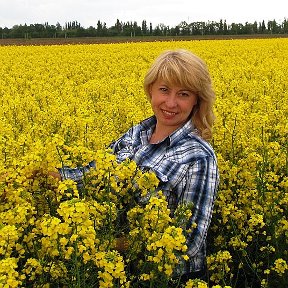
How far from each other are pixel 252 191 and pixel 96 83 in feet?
20.8

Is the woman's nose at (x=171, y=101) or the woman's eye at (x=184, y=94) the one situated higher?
the woman's eye at (x=184, y=94)

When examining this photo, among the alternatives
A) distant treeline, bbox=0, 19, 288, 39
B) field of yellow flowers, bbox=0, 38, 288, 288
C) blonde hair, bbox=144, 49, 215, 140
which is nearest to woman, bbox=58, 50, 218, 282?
blonde hair, bbox=144, 49, 215, 140

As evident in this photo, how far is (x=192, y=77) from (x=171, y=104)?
9.5 inches

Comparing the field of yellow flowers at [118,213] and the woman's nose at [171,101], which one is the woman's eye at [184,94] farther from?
the field of yellow flowers at [118,213]

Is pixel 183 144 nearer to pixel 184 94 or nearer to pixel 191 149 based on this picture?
pixel 191 149

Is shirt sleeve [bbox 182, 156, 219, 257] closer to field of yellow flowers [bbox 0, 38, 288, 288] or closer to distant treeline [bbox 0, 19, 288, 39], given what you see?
field of yellow flowers [bbox 0, 38, 288, 288]

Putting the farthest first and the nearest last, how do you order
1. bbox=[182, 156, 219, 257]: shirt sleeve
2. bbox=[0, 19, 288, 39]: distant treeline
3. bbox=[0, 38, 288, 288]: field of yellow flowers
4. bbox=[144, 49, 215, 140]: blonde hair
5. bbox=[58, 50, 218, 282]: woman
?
bbox=[0, 19, 288, 39]: distant treeline < bbox=[144, 49, 215, 140]: blonde hair < bbox=[58, 50, 218, 282]: woman < bbox=[182, 156, 219, 257]: shirt sleeve < bbox=[0, 38, 288, 288]: field of yellow flowers

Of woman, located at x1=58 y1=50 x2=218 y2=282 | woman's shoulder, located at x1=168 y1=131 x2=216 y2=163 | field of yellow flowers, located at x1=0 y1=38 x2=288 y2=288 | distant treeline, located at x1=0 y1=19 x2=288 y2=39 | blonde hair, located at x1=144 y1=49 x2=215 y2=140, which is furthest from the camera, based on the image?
distant treeline, located at x1=0 y1=19 x2=288 y2=39

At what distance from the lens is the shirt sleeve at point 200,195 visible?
125 inches

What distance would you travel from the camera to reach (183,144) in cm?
353

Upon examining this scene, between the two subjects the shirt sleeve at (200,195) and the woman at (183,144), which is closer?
the shirt sleeve at (200,195)

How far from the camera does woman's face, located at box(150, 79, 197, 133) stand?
11.9 ft

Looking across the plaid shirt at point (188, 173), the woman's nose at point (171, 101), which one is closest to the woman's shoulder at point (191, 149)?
the plaid shirt at point (188, 173)

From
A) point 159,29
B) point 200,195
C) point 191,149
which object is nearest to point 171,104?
point 191,149
